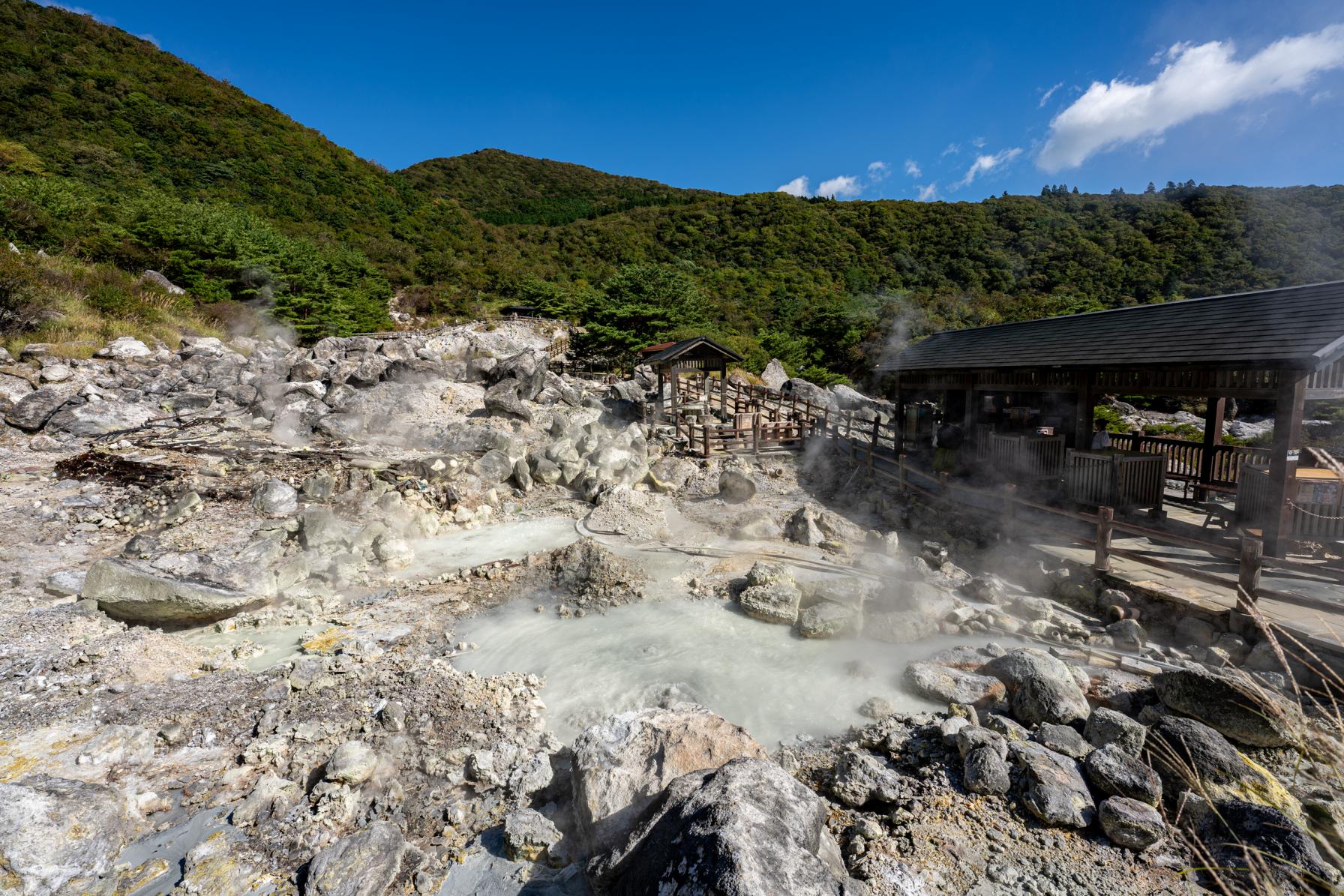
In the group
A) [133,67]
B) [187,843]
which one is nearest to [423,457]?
[187,843]

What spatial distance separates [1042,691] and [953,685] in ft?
2.94

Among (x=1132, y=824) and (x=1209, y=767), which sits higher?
(x=1209, y=767)

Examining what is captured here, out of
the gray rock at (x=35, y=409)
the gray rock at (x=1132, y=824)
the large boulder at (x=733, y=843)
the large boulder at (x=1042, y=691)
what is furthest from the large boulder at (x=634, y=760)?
the gray rock at (x=35, y=409)

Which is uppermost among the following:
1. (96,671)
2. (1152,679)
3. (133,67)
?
(133,67)

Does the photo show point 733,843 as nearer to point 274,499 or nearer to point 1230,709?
point 1230,709

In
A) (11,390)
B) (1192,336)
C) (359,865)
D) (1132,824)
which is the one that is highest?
(1192,336)

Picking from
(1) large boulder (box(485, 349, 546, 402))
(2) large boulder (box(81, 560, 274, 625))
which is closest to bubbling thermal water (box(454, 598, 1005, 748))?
(2) large boulder (box(81, 560, 274, 625))

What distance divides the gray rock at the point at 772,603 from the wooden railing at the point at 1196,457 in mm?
7257

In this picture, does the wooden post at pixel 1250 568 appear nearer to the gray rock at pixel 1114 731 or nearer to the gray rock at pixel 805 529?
the gray rock at pixel 1114 731

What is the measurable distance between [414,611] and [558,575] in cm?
230

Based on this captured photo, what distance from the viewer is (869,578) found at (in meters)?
9.34

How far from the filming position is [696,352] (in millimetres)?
18000

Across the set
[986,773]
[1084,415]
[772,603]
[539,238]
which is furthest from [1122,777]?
[539,238]

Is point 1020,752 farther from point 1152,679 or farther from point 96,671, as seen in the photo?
point 96,671
